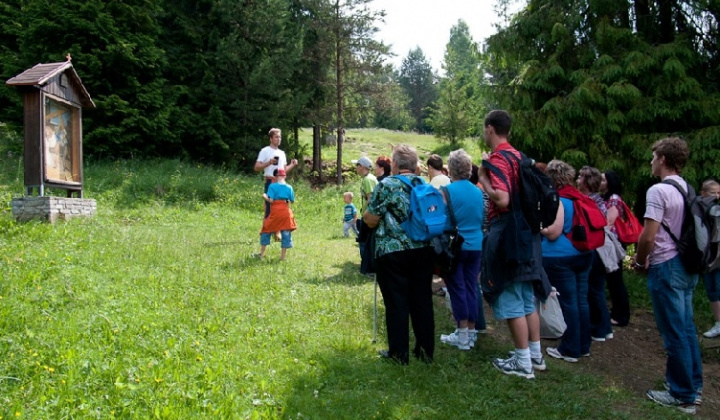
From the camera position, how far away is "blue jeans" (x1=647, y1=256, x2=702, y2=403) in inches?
168

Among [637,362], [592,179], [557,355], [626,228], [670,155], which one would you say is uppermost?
[670,155]

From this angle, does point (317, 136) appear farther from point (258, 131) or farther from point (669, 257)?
point (669, 257)

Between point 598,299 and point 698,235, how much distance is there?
2.17 meters

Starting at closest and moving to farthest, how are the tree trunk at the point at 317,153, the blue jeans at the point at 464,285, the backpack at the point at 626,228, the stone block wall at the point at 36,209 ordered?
the blue jeans at the point at 464,285 → the backpack at the point at 626,228 → the stone block wall at the point at 36,209 → the tree trunk at the point at 317,153

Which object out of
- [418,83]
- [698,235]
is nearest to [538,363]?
[698,235]

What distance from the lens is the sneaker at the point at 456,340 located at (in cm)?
537

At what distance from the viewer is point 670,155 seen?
4.29 m

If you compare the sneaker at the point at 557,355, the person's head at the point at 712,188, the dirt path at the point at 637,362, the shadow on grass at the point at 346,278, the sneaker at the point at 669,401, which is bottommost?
the dirt path at the point at 637,362

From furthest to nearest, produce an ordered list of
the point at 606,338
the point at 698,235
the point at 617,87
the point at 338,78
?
1. the point at 338,78
2. the point at 617,87
3. the point at 606,338
4. the point at 698,235

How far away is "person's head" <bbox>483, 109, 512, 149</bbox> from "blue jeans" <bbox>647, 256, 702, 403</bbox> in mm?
1661

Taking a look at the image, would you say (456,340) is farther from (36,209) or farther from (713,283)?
(36,209)

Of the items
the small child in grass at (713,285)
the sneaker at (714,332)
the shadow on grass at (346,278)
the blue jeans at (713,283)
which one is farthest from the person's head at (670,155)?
the shadow on grass at (346,278)

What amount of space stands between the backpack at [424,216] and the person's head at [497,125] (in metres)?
0.69

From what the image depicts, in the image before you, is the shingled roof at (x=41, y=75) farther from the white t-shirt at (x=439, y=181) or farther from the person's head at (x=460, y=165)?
the person's head at (x=460, y=165)
